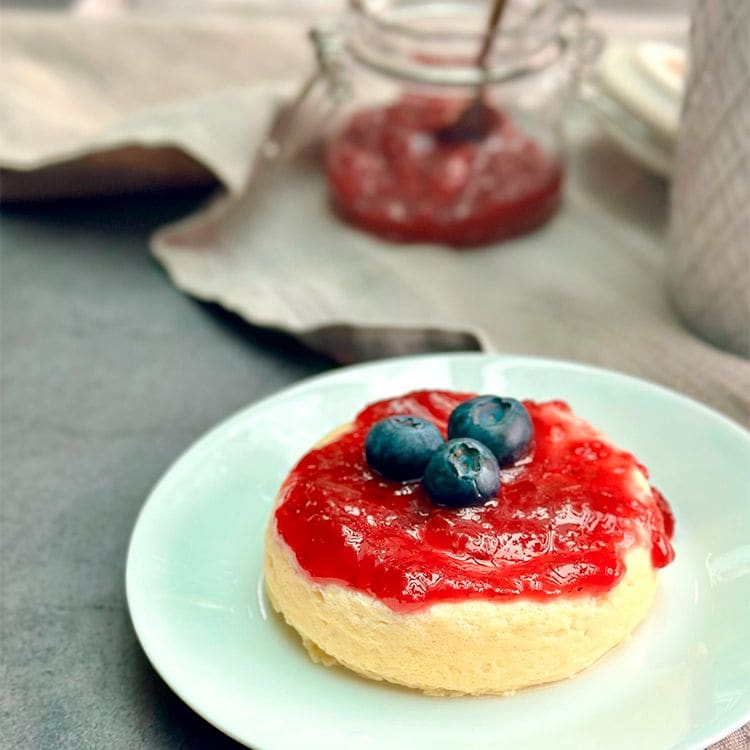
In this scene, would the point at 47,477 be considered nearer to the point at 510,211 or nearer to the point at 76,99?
the point at 510,211

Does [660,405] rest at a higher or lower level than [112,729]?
higher

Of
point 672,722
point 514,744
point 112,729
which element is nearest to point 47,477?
point 112,729

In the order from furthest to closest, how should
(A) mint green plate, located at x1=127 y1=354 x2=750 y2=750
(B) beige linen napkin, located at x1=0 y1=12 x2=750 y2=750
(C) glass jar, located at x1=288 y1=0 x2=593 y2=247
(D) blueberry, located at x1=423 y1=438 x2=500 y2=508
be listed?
(C) glass jar, located at x1=288 y1=0 x2=593 y2=247 → (B) beige linen napkin, located at x1=0 y1=12 x2=750 y2=750 → (D) blueberry, located at x1=423 y1=438 x2=500 y2=508 → (A) mint green plate, located at x1=127 y1=354 x2=750 y2=750

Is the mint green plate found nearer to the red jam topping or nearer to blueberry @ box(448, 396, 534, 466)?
blueberry @ box(448, 396, 534, 466)

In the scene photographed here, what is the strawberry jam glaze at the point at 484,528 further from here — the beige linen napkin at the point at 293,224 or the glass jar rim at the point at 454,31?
the glass jar rim at the point at 454,31

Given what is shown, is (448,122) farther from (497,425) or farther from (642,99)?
(497,425)

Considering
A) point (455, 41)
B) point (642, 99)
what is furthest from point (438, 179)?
point (642, 99)

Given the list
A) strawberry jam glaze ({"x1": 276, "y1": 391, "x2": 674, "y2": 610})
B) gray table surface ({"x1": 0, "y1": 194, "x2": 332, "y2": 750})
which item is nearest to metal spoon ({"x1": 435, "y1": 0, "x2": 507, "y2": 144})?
gray table surface ({"x1": 0, "y1": 194, "x2": 332, "y2": 750})
